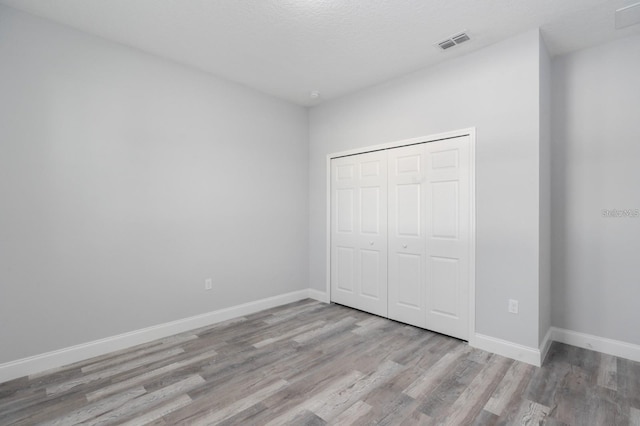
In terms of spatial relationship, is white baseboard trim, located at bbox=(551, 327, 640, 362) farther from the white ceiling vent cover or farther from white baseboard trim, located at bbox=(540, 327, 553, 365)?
the white ceiling vent cover

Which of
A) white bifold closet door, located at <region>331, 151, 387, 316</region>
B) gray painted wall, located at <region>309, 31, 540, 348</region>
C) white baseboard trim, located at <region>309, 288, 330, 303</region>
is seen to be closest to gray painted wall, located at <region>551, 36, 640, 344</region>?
gray painted wall, located at <region>309, 31, 540, 348</region>

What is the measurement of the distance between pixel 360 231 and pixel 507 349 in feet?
6.59

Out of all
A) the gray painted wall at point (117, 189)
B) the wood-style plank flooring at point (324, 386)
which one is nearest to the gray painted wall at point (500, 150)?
the wood-style plank flooring at point (324, 386)

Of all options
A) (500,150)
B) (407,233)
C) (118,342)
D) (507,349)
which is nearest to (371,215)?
(407,233)

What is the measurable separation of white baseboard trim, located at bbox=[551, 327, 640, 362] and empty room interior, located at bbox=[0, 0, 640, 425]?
0.01 meters

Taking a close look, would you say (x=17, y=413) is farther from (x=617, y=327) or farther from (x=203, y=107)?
(x=617, y=327)

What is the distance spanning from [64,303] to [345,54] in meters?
3.49

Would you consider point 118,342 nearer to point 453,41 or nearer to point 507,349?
point 507,349

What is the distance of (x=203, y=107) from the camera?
3.56 metres

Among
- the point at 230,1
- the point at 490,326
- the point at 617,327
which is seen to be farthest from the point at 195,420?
the point at 617,327

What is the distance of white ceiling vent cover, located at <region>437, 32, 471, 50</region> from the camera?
9.13 feet

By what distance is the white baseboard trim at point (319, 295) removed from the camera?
176 inches

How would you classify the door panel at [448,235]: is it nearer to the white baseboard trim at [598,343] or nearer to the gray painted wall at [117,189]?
the white baseboard trim at [598,343]

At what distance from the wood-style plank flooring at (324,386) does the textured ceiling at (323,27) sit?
291cm
